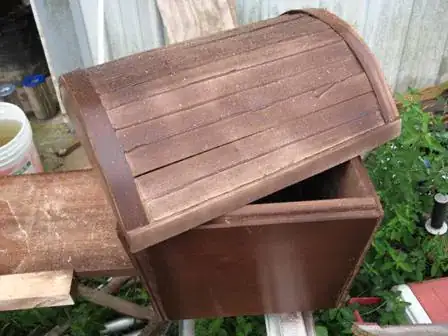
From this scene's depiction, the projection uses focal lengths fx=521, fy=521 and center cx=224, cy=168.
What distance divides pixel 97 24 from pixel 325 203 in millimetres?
1979

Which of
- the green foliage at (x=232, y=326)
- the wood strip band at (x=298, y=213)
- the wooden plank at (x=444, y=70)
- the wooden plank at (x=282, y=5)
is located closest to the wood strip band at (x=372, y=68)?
the wood strip band at (x=298, y=213)

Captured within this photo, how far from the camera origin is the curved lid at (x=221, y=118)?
1278 millimetres

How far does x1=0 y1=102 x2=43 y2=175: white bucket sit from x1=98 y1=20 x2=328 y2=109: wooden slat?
5.06 ft

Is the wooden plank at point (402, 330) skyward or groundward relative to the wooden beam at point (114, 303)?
skyward

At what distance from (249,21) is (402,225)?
1.40 m

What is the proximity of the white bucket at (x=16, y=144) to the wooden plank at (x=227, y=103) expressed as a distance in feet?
5.49

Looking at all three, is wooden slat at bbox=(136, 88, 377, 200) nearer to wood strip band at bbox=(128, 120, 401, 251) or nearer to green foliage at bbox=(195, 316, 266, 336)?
wood strip band at bbox=(128, 120, 401, 251)

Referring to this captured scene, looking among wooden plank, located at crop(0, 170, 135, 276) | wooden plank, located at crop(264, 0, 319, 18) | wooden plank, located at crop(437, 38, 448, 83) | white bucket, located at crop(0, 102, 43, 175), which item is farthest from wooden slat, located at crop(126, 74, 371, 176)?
wooden plank, located at crop(437, 38, 448, 83)

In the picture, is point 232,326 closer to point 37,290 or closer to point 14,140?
point 37,290

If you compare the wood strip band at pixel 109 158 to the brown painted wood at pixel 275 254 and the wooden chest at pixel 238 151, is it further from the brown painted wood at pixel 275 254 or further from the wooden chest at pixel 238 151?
the brown painted wood at pixel 275 254

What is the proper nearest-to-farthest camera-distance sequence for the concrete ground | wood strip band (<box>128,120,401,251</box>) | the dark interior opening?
wood strip band (<box>128,120,401,251</box>)
the dark interior opening
the concrete ground

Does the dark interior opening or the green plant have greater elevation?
the dark interior opening

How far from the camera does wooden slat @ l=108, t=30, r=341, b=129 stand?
135 cm

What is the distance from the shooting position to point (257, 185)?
1.34 m
